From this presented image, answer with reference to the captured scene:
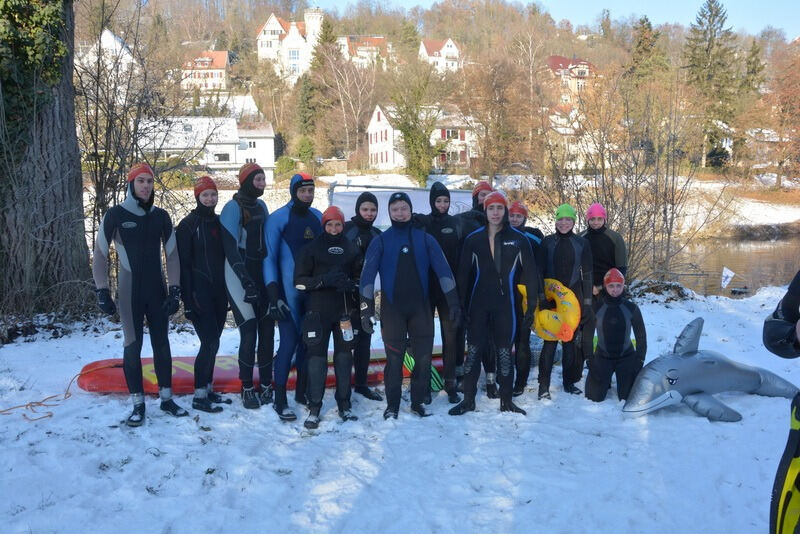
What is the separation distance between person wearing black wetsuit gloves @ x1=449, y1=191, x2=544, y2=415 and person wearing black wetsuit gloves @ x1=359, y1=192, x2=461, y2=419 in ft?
0.81

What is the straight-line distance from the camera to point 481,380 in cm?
560

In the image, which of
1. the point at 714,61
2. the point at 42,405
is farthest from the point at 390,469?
the point at 714,61

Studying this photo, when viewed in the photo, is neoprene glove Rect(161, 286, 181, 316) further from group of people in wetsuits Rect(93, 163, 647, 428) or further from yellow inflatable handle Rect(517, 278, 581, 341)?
yellow inflatable handle Rect(517, 278, 581, 341)

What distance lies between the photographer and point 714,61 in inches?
1534

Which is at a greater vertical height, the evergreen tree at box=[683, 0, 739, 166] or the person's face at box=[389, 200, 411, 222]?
the evergreen tree at box=[683, 0, 739, 166]

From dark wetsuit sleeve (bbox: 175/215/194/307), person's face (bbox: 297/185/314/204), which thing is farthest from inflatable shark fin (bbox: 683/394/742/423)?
dark wetsuit sleeve (bbox: 175/215/194/307)

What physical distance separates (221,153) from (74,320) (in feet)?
122

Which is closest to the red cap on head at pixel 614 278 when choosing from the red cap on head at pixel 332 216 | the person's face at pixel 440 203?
the person's face at pixel 440 203

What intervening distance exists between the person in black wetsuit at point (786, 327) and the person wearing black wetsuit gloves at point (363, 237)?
315 centimetres

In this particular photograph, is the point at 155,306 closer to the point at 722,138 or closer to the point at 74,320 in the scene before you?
the point at 74,320

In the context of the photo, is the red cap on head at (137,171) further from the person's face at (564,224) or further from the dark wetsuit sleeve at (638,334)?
the dark wetsuit sleeve at (638,334)

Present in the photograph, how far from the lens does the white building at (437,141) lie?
119 feet

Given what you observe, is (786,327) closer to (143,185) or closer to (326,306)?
(326,306)

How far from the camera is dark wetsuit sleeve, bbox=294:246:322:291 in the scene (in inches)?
178
